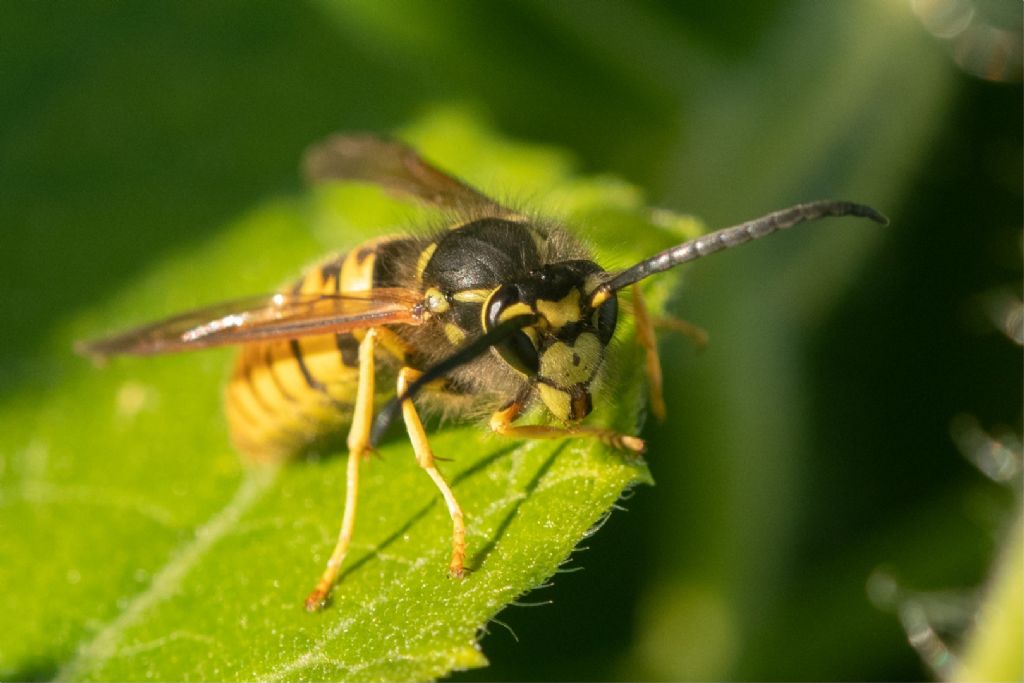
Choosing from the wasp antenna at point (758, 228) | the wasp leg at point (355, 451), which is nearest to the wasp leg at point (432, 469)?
the wasp leg at point (355, 451)

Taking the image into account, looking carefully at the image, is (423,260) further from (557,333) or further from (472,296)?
(557,333)

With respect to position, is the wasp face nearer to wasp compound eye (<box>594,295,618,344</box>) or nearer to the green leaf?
wasp compound eye (<box>594,295,618,344</box>)

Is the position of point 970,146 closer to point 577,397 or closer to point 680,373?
point 680,373

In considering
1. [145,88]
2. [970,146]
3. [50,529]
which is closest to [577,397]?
[50,529]

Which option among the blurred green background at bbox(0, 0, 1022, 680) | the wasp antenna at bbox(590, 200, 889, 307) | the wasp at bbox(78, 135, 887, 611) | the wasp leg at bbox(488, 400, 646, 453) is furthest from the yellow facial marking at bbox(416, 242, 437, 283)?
the blurred green background at bbox(0, 0, 1022, 680)

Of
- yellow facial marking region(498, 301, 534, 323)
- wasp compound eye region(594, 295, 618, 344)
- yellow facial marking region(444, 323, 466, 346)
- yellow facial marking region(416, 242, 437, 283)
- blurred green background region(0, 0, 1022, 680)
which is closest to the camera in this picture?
yellow facial marking region(498, 301, 534, 323)

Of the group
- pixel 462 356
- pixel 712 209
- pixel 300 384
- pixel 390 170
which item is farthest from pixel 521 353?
pixel 712 209

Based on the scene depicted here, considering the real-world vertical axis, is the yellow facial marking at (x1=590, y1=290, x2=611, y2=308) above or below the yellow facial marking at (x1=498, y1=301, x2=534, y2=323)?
above

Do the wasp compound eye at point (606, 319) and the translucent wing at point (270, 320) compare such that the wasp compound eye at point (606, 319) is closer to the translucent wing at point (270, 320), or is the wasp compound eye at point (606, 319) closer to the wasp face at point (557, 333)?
the wasp face at point (557, 333)
